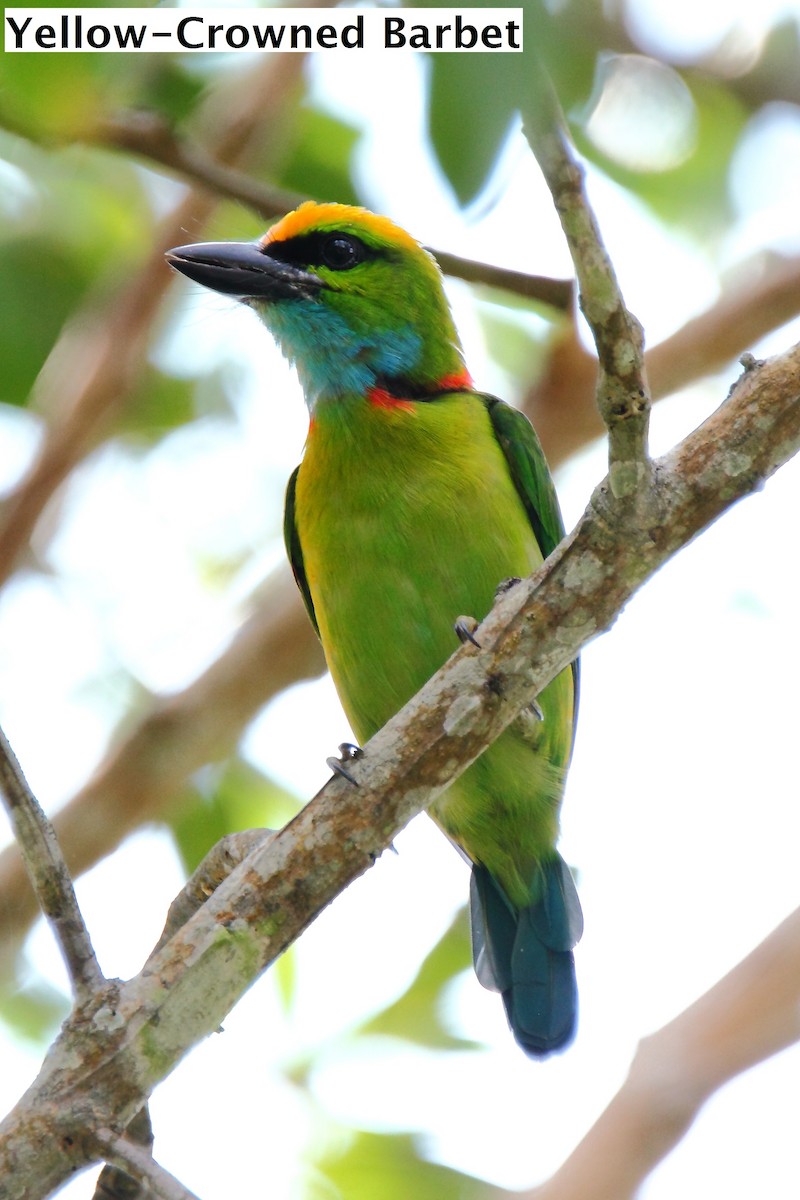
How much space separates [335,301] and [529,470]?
72 cm

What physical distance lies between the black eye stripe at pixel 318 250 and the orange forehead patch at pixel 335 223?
0.06ft

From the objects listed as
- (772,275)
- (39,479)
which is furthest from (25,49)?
(772,275)

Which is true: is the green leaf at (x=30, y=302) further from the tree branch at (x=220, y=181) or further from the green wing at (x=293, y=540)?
the green wing at (x=293, y=540)

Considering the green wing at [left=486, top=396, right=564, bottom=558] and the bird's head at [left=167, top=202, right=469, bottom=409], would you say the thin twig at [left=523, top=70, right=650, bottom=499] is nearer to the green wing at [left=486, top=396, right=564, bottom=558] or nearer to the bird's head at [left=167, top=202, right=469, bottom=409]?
the green wing at [left=486, top=396, right=564, bottom=558]

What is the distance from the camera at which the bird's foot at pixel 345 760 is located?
97.5 inches

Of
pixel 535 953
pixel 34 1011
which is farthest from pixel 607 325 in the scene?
pixel 34 1011

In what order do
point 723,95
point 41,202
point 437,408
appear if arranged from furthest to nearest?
point 41,202, point 723,95, point 437,408

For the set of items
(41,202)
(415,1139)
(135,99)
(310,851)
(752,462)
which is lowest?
(310,851)

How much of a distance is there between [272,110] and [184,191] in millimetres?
560

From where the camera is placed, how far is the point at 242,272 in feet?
12.4

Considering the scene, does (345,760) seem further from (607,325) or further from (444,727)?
(607,325)

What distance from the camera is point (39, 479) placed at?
401 cm

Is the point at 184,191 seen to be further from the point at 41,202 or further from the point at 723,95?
the point at 723,95

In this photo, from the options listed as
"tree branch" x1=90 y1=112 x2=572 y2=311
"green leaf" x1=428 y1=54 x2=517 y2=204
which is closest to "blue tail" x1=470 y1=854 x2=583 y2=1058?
"tree branch" x1=90 y1=112 x2=572 y2=311
